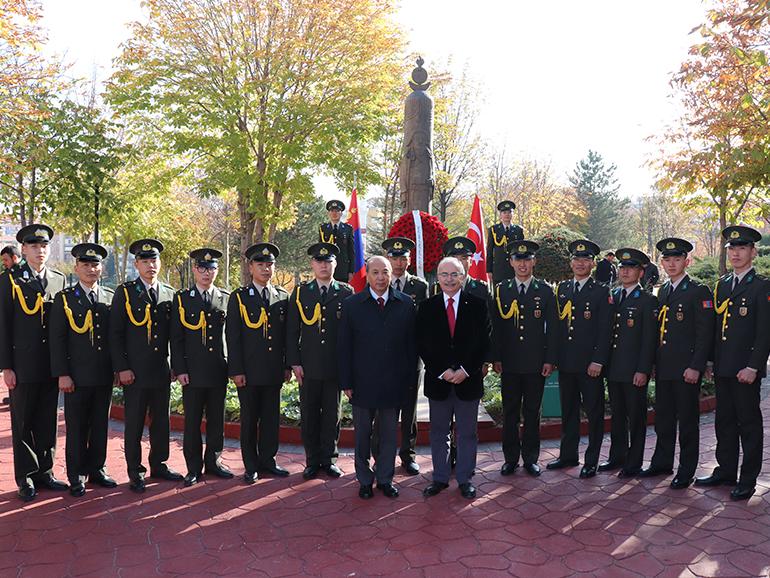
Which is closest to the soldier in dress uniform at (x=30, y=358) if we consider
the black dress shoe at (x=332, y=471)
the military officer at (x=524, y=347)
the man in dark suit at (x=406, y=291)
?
the black dress shoe at (x=332, y=471)

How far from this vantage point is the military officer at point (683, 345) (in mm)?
4902

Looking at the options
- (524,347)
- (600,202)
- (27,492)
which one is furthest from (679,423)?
(600,202)

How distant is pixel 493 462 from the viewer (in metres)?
5.73

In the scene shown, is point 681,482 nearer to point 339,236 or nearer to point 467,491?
point 467,491

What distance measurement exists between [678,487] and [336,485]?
9.03 feet

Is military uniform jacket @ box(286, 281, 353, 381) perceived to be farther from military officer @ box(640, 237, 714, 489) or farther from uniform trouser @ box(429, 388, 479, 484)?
military officer @ box(640, 237, 714, 489)

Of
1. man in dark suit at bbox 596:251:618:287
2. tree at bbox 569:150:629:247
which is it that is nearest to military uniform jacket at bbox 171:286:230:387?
man in dark suit at bbox 596:251:618:287

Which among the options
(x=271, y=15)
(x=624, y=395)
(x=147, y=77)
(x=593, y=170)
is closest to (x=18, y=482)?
(x=624, y=395)

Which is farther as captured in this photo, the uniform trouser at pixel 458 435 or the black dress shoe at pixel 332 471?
the black dress shoe at pixel 332 471

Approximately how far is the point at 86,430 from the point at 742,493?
17.0 ft

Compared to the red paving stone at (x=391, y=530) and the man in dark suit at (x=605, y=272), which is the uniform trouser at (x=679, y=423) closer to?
the red paving stone at (x=391, y=530)

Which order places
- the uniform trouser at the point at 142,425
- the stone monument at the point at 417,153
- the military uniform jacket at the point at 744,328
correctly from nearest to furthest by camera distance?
the military uniform jacket at the point at 744,328
the uniform trouser at the point at 142,425
the stone monument at the point at 417,153

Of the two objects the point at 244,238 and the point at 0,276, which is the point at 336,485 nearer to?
the point at 0,276

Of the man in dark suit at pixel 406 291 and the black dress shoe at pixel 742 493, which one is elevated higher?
the man in dark suit at pixel 406 291
